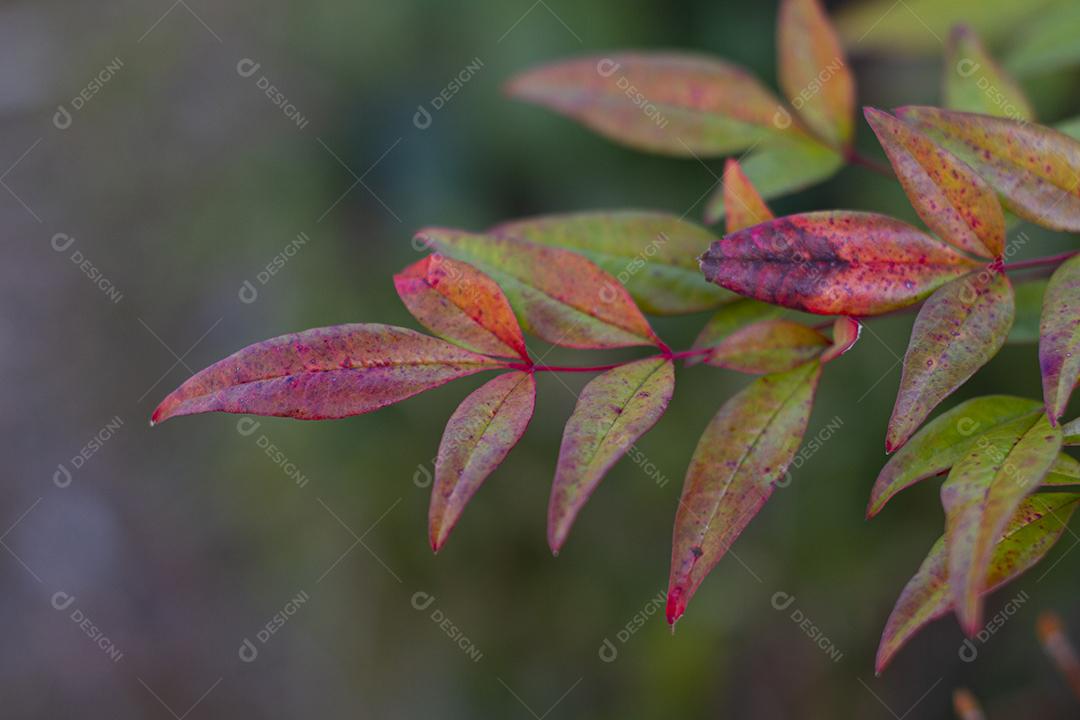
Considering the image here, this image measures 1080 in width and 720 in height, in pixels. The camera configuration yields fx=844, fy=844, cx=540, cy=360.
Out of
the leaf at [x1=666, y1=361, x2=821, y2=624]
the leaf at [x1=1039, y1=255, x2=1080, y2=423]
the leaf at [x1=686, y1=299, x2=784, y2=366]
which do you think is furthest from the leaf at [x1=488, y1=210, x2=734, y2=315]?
the leaf at [x1=1039, y1=255, x2=1080, y2=423]

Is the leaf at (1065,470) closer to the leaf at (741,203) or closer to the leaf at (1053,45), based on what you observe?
the leaf at (741,203)

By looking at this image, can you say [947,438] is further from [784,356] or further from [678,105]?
[678,105]

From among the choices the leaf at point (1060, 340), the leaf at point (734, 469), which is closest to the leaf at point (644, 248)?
the leaf at point (734, 469)

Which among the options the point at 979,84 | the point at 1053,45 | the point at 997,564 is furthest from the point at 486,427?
the point at 1053,45

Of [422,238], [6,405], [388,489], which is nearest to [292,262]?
[388,489]

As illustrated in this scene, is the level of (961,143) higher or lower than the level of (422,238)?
lower

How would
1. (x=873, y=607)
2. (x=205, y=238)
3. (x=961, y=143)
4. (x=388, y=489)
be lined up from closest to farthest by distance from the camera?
(x=961, y=143) → (x=873, y=607) → (x=388, y=489) → (x=205, y=238)

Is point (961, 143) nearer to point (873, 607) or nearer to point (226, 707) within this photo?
point (873, 607)

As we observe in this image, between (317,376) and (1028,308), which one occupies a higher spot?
(317,376)
